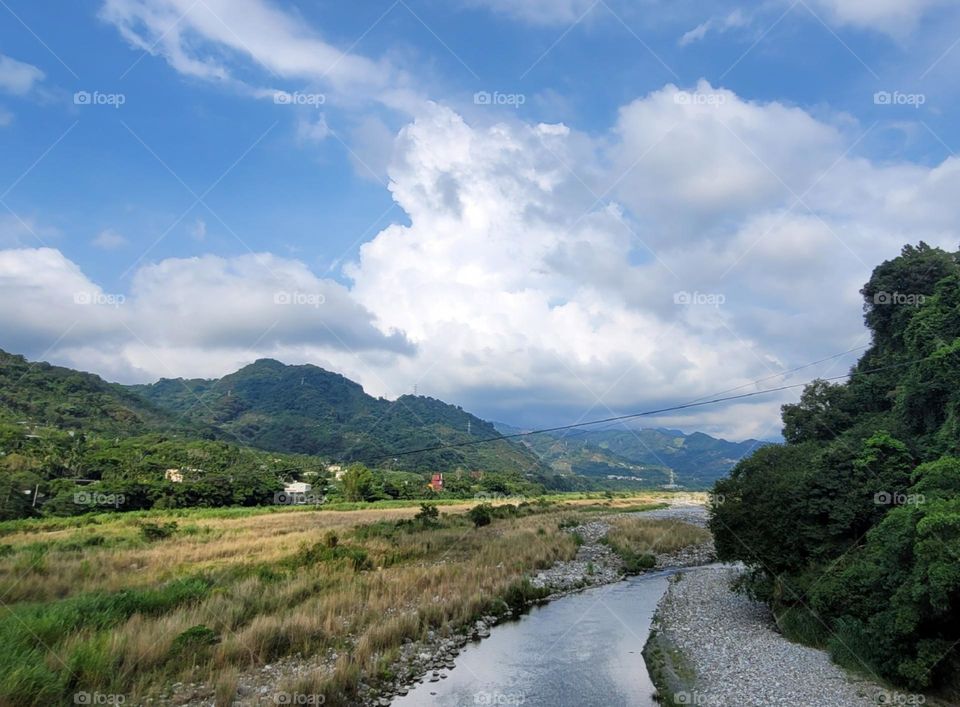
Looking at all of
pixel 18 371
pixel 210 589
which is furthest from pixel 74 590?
pixel 18 371

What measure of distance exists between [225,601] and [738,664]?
17.0 meters

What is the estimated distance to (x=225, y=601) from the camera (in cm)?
1930

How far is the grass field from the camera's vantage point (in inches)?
528

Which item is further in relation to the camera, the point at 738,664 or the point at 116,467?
the point at 116,467

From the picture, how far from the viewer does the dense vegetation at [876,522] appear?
38.5 feet

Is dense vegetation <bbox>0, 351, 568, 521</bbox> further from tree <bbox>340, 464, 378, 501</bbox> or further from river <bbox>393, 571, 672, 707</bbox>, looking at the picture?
river <bbox>393, 571, 672, 707</bbox>

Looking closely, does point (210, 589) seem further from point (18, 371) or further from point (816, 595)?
point (18, 371)

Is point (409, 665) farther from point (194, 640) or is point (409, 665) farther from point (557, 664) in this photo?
point (194, 640)

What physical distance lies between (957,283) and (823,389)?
9964 mm

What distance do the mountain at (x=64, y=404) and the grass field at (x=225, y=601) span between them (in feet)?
289

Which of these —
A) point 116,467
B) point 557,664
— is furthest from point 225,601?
point 116,467

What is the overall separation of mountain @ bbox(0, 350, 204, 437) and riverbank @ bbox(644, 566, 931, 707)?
113400 mm

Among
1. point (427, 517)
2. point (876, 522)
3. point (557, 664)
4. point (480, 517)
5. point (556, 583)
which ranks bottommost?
point (556, 583)

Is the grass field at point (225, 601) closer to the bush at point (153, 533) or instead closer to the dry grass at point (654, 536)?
the bush at point (153, 533)
